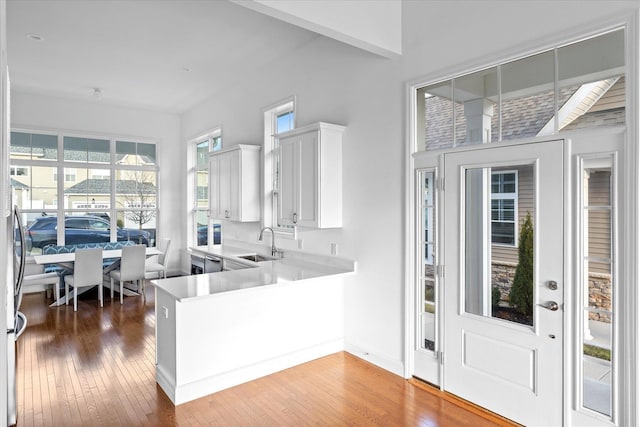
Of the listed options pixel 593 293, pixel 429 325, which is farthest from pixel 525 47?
pixel 429 325

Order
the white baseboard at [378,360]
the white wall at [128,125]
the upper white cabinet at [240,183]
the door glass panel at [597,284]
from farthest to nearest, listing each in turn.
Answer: the white wall at [128,125] < the upper white cabinet at [240,183] < the white baseboard at [378,360] < the door glass panel at [597,284]

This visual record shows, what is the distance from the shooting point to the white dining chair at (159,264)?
268 inches

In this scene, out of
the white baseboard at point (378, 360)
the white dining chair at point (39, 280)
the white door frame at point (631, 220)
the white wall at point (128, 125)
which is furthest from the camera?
the white wall at point (128, 125)

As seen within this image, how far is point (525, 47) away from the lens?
2.63 metres

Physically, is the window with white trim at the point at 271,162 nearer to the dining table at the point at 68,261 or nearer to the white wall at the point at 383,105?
the white wall at the point at 383,105

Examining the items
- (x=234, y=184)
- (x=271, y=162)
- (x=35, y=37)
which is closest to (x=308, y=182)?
(x=271, y=162)

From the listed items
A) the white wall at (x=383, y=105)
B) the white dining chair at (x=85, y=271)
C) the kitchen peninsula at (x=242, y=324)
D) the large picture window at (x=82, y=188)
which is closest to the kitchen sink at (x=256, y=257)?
the white wall at (x=383, y=105)

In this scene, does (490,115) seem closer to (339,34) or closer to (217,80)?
(339,34)

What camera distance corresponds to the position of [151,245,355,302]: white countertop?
3150 mm

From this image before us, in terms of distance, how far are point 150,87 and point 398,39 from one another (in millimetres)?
4420

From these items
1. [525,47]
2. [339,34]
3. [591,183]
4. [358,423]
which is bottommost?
[358,423]

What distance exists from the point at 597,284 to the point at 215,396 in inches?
110

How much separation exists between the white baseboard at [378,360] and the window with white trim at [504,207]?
1.42 metres

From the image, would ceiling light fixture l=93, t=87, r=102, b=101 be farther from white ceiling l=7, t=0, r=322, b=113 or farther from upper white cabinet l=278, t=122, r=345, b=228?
upper white cabinet l=278, t=122, r=345, b=228
